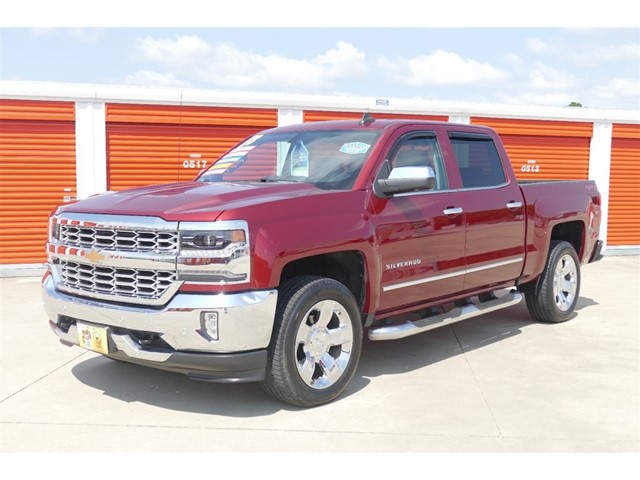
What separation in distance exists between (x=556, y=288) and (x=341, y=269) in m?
3.21

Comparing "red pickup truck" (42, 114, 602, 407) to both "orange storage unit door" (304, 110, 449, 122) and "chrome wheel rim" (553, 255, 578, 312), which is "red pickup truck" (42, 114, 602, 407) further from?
"orange storage unit door" (304, 110, 449, 122)

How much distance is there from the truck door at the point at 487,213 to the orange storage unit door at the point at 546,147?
731cm

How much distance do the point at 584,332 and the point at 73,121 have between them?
8419 millimetres

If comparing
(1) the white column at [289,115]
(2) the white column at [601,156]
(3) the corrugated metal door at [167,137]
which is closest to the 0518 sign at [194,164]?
(3) the corrugated metal door at [167,137]

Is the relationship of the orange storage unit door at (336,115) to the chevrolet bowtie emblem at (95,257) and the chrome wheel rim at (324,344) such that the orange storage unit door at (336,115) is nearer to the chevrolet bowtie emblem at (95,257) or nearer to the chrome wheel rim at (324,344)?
the chrome wheel rim at (324,344)

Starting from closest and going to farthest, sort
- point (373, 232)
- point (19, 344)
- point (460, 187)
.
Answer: point (373, 232), point (460, 187), point (19, 344)

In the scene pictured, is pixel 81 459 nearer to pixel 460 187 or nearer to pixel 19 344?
pixel 19 344

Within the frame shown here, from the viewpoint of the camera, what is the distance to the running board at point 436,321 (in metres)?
4.96

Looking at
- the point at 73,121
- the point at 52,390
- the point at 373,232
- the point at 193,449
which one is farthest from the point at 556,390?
the point at 73,121

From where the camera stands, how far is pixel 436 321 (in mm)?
5402

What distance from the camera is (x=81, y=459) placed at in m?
3.65

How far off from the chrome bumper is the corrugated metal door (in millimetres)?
7579

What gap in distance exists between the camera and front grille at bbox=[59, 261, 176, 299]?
409 cm

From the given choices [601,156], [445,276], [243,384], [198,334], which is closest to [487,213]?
[445,276]
